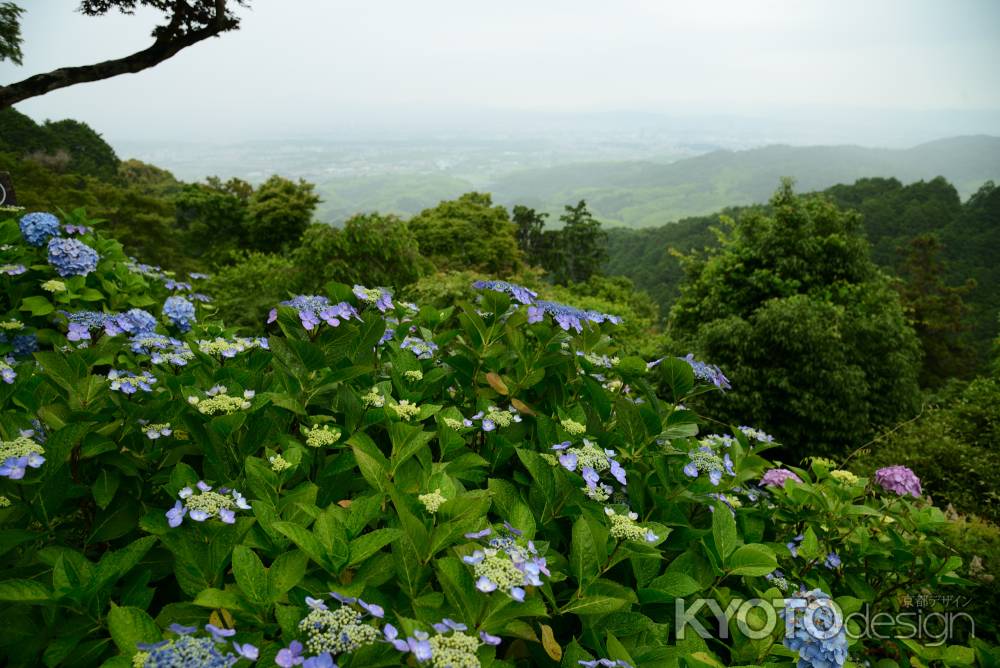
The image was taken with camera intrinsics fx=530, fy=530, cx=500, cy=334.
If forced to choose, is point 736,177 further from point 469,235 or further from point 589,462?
point 589,462

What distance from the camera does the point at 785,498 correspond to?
1.76 m

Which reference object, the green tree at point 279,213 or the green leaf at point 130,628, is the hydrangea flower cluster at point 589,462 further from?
the green tree at point 279,213

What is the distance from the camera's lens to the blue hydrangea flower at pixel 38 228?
275 centimetres

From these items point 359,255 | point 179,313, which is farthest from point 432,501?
point 359,255

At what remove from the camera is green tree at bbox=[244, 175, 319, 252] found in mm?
25109

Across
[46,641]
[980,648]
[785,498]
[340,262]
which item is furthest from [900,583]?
[340,262]

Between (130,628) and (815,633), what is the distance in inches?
47.2

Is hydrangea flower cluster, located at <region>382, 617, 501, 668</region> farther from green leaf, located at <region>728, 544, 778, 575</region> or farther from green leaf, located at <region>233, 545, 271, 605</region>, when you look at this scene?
green leaf, located at <region>728, 544, 778, 575</region>

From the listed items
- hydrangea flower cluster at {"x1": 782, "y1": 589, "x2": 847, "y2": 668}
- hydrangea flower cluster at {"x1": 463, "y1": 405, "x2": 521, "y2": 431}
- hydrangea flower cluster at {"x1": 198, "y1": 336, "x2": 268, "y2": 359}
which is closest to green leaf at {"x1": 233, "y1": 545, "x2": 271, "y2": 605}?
hydrangea flower cluster at {"x1": 463, "y1": 405, "x2": 521, "y2": 431}

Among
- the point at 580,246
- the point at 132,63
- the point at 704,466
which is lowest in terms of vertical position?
the point at 580,246

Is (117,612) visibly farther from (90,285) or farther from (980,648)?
(90,285)

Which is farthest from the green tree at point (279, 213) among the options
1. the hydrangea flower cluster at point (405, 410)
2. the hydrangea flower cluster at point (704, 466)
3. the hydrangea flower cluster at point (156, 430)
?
the hydrangea flower cluster at point (704, 466)

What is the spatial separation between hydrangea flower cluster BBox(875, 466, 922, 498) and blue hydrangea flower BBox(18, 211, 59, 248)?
13.3 ft

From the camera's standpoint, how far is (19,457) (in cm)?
94
